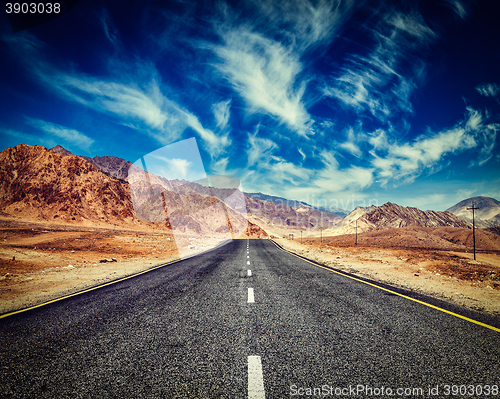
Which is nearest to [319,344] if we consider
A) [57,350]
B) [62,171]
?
[57,350]

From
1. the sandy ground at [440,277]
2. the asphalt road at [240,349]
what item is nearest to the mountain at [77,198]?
the sandy ground at [440,277]

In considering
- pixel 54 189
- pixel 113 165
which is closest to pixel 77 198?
pixel 54 189

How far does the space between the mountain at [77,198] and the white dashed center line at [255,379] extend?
72535 millimetres

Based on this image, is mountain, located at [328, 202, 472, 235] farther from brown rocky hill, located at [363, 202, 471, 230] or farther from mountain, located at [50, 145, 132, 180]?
mountain, located at [50, 145, 132, 180]

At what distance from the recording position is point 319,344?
350 cm

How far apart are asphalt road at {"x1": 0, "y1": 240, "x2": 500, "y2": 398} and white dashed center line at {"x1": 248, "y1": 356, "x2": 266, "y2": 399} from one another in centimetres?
1

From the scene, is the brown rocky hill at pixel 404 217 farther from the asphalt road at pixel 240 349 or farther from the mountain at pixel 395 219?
the asphalt road at pixel 240 349

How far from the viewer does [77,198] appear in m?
69.1

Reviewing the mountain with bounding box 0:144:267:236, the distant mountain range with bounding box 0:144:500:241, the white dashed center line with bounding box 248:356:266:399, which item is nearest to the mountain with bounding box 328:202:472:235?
the distant mountain range with bounding box 0:144:500:241

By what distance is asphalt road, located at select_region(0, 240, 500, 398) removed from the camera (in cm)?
254

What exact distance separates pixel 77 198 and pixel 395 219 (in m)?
106

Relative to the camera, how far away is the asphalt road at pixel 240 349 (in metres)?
2.54

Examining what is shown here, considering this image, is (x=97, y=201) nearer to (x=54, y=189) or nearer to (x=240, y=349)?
(x=54, y=189)

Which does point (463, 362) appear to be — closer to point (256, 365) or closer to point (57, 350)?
point (256, 365)
